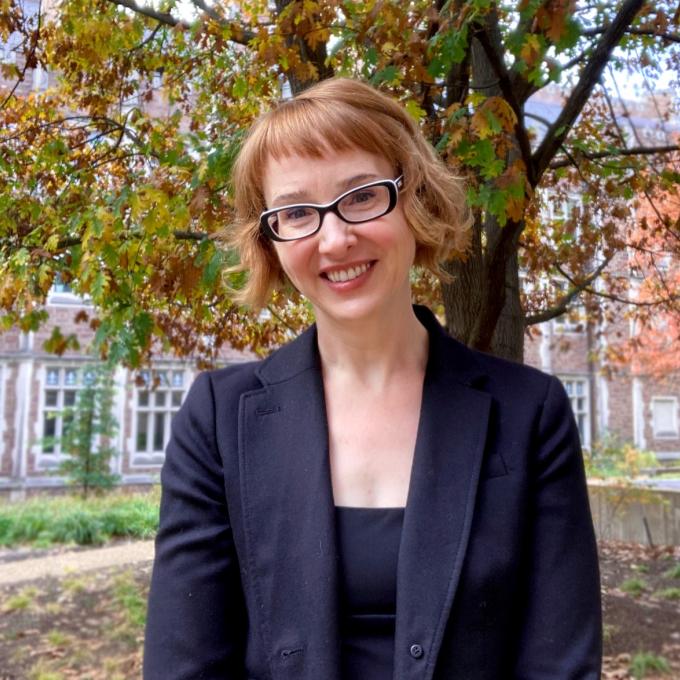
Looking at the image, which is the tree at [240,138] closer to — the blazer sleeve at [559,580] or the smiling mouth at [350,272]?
the smiling mouth at [350,272]

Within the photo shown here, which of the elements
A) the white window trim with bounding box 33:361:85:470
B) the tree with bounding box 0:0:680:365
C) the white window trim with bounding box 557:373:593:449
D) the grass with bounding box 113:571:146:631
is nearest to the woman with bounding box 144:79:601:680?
the tree with bounding box 0:0:680:365

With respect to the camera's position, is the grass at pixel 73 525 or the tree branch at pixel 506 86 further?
the grass at pixel 73 525

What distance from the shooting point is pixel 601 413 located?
2542 centimetres

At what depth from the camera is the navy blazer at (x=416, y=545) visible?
1.51 meters

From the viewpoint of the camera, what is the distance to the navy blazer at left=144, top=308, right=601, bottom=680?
1506 millimetres

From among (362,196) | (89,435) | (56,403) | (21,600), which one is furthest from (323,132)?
(56,403)

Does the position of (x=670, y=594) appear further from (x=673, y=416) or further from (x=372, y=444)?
(x=673, y=416)

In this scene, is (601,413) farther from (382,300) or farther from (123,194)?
(382,300)

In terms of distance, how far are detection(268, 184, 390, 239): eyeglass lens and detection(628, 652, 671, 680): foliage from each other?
580 cm

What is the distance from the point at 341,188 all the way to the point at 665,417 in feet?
90.8

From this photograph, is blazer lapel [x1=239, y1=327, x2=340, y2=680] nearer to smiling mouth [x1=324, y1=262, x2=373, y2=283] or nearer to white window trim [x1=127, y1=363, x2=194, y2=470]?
smiling mouth [x1=324, y1=262, x2=373, y2=283]

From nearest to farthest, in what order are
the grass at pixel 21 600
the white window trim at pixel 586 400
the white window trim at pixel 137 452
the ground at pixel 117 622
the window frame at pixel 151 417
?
the ground at pixel 117 622 → the grass at pixel 21 600 → the white window trim at pixel 137 452 → the window frame at pixel 151 417 → the white window trim at pixel 586 400

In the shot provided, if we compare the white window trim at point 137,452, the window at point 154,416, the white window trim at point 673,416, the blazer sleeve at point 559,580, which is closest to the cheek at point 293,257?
the blazer sleeve at point 559,580

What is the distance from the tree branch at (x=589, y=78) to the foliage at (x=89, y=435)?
13.0 meters
